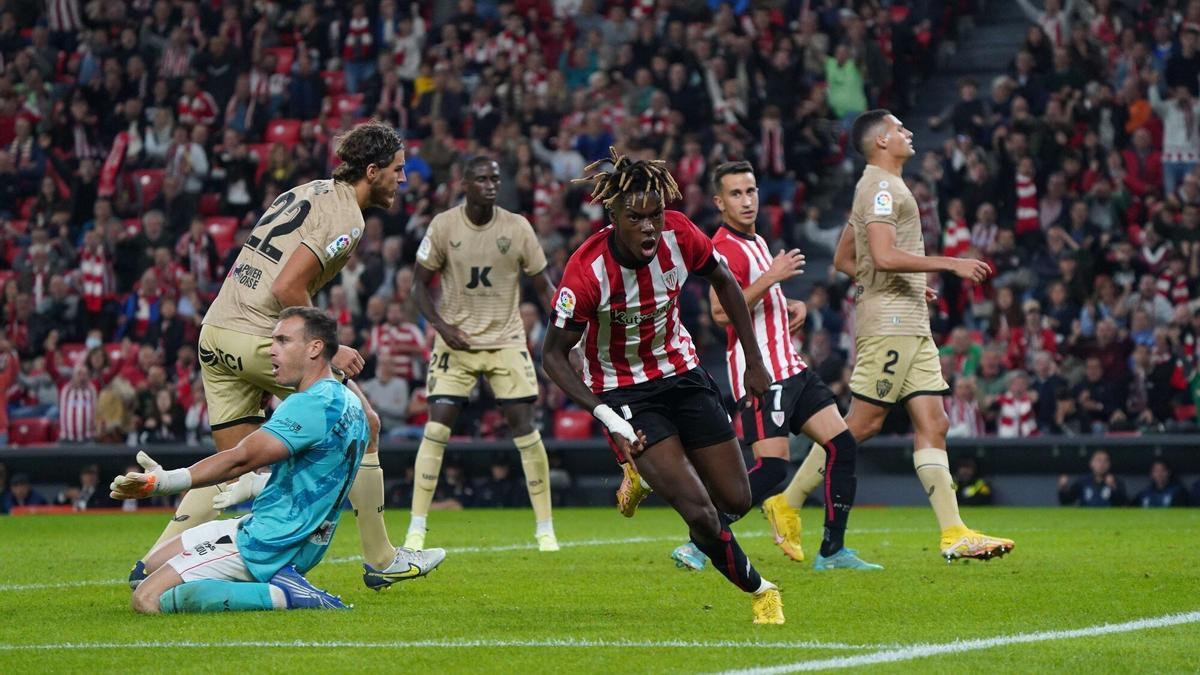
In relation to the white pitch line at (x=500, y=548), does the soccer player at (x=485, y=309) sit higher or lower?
higher

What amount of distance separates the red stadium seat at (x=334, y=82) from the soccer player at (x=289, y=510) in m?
19.7

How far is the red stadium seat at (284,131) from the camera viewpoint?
26.4 m

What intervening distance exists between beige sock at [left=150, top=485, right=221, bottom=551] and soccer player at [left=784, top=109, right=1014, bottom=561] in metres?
3.54

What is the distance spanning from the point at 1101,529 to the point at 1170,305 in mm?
5829

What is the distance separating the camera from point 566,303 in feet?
25.0

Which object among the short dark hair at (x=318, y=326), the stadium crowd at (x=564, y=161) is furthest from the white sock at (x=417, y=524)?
the stadium crowd at (x=564, y=161)

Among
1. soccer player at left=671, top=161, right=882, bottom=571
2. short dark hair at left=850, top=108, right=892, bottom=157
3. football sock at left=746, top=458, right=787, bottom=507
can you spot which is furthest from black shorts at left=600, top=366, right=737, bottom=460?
short dark hair at left=850, top=108, right=892, bottom=157

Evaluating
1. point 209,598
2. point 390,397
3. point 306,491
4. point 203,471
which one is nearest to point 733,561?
point 306,491

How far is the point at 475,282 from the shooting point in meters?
13.0

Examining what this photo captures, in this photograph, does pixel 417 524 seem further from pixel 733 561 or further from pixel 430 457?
pixel 733 561

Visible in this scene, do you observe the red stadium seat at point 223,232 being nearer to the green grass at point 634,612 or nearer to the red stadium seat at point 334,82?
the red stadium seat at point 334,82

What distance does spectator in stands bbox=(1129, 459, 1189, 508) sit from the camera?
17531 mm

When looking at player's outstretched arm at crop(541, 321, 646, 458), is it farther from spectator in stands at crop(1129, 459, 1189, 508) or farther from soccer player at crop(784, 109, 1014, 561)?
spectator in stands at crop(1129, 459, 1189, 508)

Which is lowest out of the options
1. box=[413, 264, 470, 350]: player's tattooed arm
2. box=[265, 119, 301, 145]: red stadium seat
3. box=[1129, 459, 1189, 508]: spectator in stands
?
box=[1129, 459, 1189, 508]: spectator in stands
